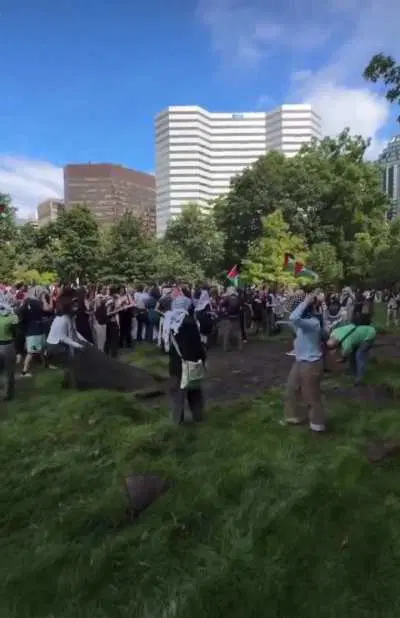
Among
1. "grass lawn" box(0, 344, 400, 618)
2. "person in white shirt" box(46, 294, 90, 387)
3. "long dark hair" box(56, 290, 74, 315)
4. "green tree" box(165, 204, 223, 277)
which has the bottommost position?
"grass lawn" box(0, 344, 400, 618)

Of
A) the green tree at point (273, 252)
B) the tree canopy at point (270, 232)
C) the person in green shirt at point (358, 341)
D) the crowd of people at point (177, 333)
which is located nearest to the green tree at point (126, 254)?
the tree canopy at point (270, 232)

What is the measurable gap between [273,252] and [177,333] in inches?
1658

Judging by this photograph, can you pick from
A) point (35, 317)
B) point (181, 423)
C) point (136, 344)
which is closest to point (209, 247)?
point (136, 344)

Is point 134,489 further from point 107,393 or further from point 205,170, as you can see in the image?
point 205,170

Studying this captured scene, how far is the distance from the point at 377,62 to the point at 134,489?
494 inches

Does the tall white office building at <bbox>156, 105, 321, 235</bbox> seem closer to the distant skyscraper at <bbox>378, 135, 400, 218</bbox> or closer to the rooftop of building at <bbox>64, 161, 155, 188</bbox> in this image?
the rooftop of building at <bbox>64, 161, 155, 188</bbox>

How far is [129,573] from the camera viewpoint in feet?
14.2

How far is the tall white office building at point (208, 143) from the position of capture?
167250 millimetres

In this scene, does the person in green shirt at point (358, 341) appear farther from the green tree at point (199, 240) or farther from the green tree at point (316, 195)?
the green tree at point (199, 240)

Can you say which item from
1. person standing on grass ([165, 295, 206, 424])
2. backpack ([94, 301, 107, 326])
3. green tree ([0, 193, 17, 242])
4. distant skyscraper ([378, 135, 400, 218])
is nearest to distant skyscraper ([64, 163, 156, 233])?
distant skyscraper ([378, 135, 400, 218])

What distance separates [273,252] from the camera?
162 feet

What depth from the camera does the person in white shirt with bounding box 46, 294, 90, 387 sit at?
9930mm

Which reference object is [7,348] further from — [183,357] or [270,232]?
[270,232]

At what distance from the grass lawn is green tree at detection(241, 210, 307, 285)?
42065 millimetres
